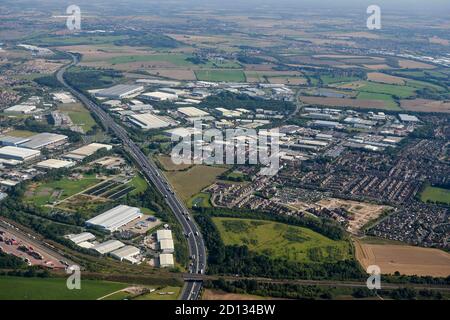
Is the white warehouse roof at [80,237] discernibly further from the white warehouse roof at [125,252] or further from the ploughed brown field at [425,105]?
the ploughed brown field at [425,105]

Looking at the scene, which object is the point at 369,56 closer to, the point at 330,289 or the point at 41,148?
the point at 41,148

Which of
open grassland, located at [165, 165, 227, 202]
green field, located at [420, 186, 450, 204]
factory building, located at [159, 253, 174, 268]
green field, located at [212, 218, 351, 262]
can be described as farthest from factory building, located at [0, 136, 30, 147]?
green field, located at [420, 186, 450, 204]

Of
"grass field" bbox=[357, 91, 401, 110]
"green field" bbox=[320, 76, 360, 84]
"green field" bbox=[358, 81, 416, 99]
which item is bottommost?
"grass field" bbox=[357, 91, 401, 110]

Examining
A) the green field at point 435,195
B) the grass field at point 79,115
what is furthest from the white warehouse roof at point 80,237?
the grass field at point 79,115

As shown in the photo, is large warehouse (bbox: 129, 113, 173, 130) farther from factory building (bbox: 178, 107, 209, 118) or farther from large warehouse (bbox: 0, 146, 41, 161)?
large warehouse (bbox: 0, 146, 41, 161)

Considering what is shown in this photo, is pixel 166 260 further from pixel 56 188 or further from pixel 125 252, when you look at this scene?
pixel 56 188
